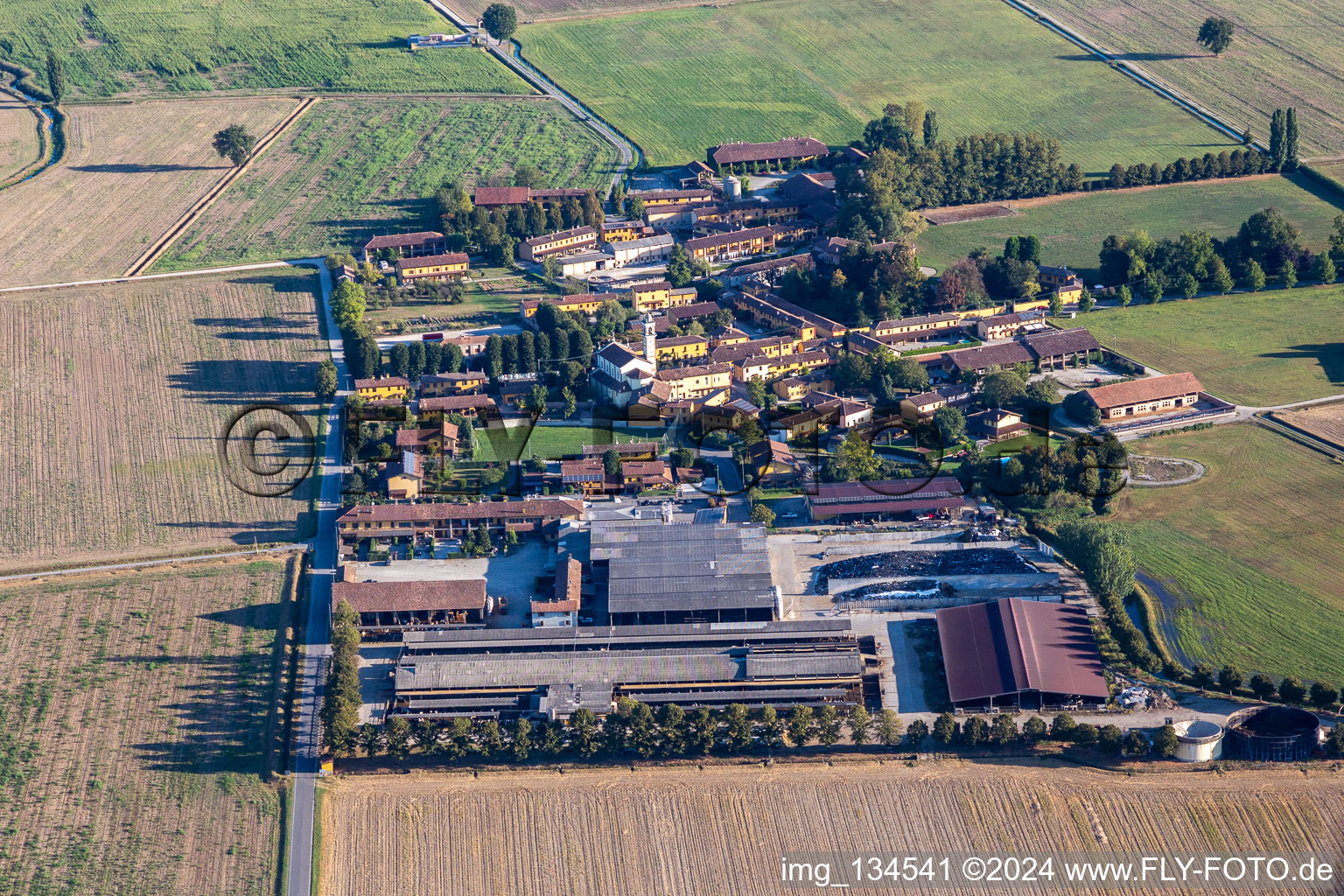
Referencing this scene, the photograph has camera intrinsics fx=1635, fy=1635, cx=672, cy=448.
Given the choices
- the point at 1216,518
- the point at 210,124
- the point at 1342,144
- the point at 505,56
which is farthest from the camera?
the point at 505,56

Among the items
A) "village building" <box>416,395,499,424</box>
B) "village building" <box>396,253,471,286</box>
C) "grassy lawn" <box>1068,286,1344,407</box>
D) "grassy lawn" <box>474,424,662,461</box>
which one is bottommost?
"grassy lawn" <box>474,424,662,461</box>

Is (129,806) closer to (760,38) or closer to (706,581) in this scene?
(706,581)

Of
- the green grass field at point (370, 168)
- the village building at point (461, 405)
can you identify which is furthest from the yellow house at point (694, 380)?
the green grass field at point (370, 168)

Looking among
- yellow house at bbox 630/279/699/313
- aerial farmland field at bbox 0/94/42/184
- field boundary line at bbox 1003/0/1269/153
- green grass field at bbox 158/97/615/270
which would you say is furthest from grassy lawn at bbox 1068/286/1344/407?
aerial farmland field at bbox 0/94/42/184

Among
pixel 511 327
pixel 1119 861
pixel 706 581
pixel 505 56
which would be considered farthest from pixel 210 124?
pixel 1119 861

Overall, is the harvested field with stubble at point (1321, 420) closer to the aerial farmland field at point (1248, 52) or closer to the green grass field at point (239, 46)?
the aerial farmland field at point (1248, 52)

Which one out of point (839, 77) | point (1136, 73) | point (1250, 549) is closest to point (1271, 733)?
point (1250, 549)

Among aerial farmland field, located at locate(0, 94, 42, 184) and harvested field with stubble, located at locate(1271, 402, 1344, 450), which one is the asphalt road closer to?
aerial farmland field, located at locate(0, 94, 42, 184)
